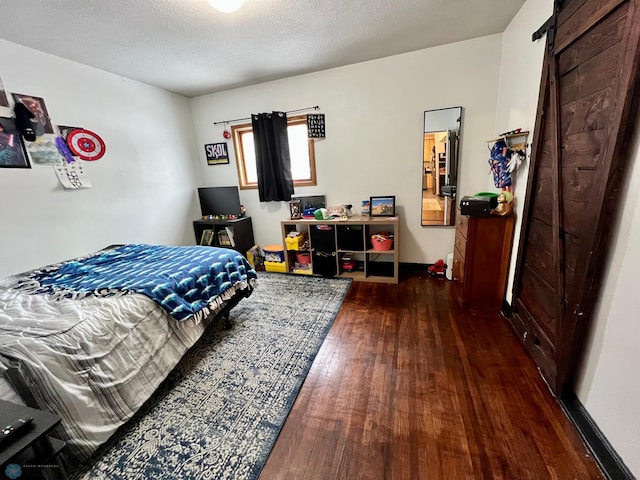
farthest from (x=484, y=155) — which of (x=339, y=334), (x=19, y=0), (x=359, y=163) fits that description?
(x=19, y=0)

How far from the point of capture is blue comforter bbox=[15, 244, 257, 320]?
62.2 inches

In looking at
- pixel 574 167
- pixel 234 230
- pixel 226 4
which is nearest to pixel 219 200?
pixel 234 230

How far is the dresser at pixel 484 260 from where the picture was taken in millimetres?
2129

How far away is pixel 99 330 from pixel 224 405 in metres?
0.78

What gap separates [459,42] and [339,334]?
3.00 m

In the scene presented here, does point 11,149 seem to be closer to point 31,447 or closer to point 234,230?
point 234,230

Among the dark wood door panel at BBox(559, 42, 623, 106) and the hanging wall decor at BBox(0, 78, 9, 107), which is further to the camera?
the hanging wall decor at BBox(0, 78, 9, 107)

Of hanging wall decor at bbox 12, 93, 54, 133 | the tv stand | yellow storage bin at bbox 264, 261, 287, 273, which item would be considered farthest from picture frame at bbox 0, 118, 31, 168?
yellow storage bin at bbox 264, 261, 287, 273

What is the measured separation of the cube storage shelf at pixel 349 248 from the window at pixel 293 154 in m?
0.70

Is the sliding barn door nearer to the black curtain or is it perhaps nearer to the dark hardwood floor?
the dark hardwood floor

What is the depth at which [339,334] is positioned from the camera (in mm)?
2078

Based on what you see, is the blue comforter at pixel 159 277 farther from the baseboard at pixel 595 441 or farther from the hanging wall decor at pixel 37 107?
the baseboard at pixel 595 441

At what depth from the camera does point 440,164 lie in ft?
9.16

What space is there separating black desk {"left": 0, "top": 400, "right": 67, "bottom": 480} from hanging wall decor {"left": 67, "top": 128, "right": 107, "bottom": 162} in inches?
96.3
